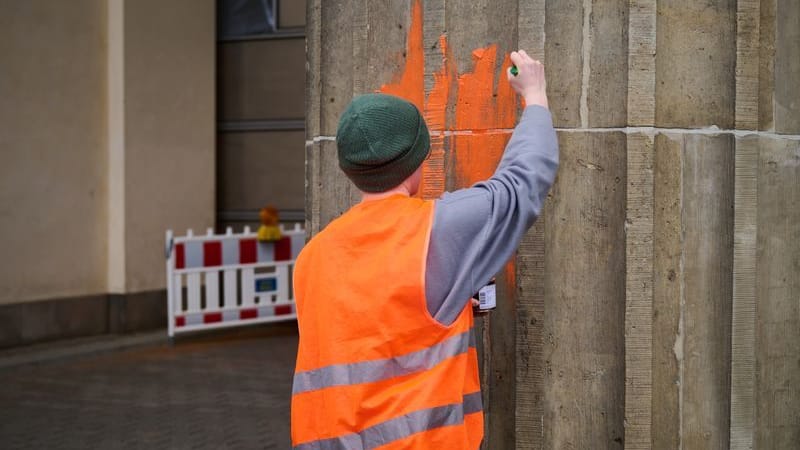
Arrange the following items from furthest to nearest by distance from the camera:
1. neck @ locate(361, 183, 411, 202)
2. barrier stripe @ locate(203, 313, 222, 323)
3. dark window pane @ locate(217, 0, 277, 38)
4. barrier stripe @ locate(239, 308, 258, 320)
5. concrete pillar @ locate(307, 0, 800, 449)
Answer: dark window pane @ locate(217, 0, 277, 38) → barrier stripe @ locate(239, 308, 258, 320) → barrier stripe @ locate(203, 313, 222, 323) → concrete pillar @ locate(307, 0, 800, 449) → neck @ locate(361, 183, 411, 202)

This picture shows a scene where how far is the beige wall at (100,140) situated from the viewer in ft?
34.0

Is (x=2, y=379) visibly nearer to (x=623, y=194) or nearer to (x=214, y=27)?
(x=214, y=27)

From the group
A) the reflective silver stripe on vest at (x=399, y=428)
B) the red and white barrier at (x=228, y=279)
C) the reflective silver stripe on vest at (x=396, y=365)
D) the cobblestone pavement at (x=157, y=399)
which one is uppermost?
the reflective silver stripe on vest at (x=396, y=365)

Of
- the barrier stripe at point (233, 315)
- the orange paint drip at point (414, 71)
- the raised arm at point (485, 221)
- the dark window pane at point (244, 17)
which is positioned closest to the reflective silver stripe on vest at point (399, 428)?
the raised arm at point (485, 221)

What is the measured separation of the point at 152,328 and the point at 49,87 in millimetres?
2769

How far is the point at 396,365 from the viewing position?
2.59 metres

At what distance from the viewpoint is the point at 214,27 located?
1249 centimetres

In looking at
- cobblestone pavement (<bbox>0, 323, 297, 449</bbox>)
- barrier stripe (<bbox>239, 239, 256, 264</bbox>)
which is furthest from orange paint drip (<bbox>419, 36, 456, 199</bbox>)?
barrier stripe (<bbox>239, 239, 256, 264</bbox>)

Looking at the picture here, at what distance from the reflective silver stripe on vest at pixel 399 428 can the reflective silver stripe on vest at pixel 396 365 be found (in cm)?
11

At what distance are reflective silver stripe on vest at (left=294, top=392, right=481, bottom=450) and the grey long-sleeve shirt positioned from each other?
0.73 feet

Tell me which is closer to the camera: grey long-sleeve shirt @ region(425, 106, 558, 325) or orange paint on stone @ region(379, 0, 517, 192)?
grey long-sleeve shirt @ region(425, 106, 558, 325)

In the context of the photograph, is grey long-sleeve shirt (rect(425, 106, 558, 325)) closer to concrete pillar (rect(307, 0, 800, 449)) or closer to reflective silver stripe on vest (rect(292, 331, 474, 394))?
reflective silver stripe on vest (rect(292, 331, 474, 394))

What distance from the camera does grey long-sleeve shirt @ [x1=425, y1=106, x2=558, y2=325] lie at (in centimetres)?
260

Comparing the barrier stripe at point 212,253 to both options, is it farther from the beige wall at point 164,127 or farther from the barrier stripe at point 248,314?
the beige wall at point 164,127
